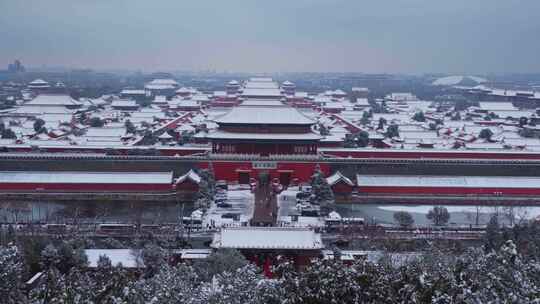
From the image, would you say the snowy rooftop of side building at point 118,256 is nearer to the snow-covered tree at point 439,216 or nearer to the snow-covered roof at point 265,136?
the snow-covered tree at point 439,216

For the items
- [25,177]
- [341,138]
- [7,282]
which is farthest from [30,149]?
[7,282]

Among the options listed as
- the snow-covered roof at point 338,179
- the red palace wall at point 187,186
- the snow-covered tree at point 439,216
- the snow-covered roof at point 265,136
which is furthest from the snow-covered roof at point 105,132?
the snow-covered tree at point 439,216

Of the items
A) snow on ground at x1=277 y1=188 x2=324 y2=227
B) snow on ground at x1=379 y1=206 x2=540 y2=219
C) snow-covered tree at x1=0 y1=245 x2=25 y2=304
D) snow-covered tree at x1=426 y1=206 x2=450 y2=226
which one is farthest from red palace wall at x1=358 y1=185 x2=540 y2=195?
snow-covered tree at x1=0 y1=245 x2=25 y2=304

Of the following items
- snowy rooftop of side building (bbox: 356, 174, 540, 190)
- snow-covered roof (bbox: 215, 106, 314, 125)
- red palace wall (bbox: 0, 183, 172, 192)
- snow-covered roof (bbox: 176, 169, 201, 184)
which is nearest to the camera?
red palace wall (bbox: 0, 183, 172, 192)

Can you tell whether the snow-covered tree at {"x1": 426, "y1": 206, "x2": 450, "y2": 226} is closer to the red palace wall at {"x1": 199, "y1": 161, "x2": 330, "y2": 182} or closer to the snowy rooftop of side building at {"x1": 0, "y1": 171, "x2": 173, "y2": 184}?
the red palace wall at {"x1": 199, "y1": 161, "x2": 330, "y2": 182}

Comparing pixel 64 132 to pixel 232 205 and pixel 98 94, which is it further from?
pixel 98 94

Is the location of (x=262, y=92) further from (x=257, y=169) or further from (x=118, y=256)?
(x=118, y=256)
